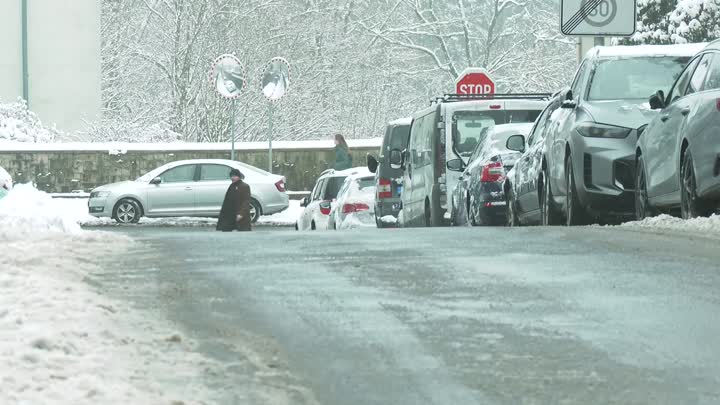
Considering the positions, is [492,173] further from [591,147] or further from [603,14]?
[591,147]

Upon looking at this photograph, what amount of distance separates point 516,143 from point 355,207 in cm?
975

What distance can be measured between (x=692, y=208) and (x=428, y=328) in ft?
20.2

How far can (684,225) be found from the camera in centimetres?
1379

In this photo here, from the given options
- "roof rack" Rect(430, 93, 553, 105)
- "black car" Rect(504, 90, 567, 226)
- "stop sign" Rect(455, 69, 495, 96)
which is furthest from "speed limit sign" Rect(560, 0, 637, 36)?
"stop sign" Rect(455, 69, 495, 96)

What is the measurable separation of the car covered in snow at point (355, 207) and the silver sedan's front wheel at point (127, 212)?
9.76 meters

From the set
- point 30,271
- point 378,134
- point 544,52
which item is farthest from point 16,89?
point 30,271

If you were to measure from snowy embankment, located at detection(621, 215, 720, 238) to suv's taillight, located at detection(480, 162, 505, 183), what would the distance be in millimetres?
5307

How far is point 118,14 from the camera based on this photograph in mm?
55125

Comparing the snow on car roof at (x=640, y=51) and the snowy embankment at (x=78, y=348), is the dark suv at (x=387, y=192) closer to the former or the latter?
the snow on car roof at (x=640, y=51)

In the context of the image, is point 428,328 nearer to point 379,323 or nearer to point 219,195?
point 379,323

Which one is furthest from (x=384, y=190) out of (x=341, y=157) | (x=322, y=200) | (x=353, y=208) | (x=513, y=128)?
(x=341, y=157)

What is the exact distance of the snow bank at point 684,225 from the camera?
43.3 ft

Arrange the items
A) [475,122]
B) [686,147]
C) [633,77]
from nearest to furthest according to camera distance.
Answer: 1. [686,147]
2. [633,77]
3. [475,122]

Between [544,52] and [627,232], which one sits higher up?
[544,52]
